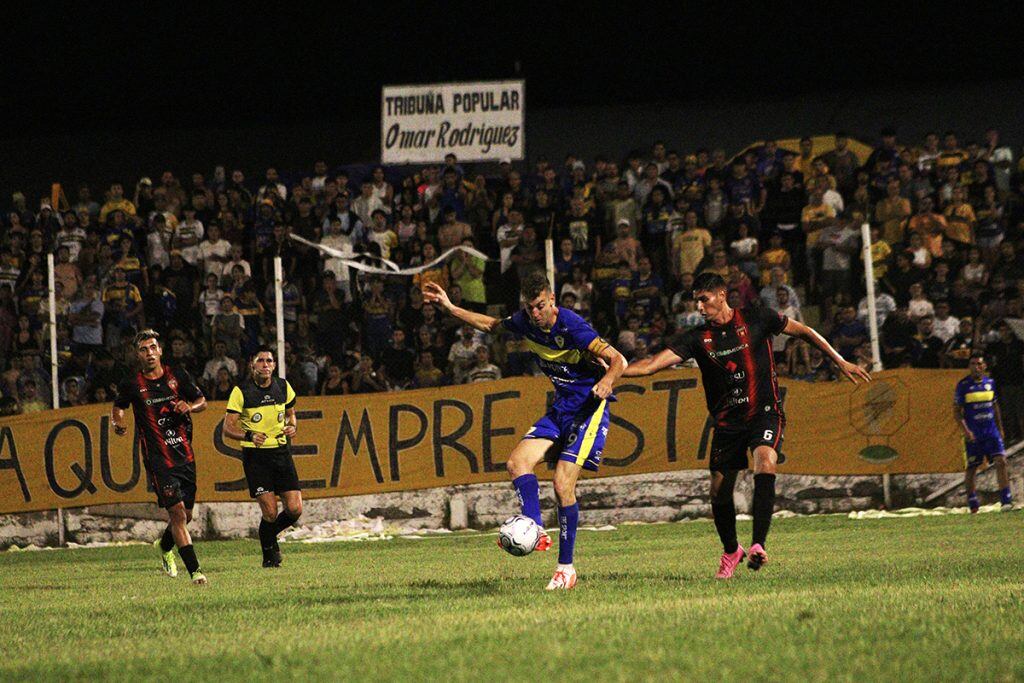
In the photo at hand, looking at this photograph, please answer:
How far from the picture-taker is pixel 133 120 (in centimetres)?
3108

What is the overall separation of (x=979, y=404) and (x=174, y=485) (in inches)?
421

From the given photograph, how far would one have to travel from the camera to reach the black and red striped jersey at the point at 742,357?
10.6 m

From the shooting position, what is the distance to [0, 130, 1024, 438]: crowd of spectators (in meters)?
19.6

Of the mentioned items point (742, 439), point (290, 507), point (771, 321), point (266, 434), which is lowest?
point (290, 507)

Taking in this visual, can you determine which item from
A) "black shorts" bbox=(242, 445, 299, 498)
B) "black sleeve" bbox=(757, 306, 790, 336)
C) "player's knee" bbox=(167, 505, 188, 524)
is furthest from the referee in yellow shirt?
"black sleeve" bbox=(757, 306, 790, 336)

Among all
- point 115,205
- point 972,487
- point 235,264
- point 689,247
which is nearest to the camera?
point 972,487

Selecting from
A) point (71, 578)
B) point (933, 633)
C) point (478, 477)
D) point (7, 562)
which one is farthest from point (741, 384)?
point (7, 562)

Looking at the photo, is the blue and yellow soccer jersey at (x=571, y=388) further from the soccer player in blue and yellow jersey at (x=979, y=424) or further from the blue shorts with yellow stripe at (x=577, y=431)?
the soccer player in blue and yellow jersey at (x=979, y=424)

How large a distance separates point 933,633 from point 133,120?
27.2 metres

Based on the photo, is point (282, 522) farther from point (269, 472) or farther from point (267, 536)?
point (269, 472)

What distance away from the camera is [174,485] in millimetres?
13727

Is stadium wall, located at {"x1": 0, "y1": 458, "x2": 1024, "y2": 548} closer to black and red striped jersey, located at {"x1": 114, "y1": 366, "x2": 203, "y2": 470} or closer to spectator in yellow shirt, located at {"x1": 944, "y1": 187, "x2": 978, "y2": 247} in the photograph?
spectator in yellow shirt, located at {"x1": 944, "y1": 187, "x2": 978, "y2": 247}

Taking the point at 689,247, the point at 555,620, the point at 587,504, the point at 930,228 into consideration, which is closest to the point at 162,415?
the point at 555,620

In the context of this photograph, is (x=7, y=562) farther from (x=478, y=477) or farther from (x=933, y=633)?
(x=933, y=633)
